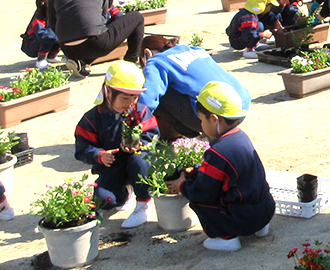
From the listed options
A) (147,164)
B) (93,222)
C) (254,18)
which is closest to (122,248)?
(93,222)

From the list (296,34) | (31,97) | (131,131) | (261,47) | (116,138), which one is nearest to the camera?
(131,131)

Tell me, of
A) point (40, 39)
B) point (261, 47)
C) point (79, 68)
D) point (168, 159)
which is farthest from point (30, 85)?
point (261, 47)

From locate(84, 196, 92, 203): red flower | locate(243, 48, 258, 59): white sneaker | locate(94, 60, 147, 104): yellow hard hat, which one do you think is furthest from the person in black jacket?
locate(84, 196, 92, 203): red flower

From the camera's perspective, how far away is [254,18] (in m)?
9.20

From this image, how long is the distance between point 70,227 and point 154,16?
8924 mm

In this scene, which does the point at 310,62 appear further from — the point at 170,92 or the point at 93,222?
the point at 93,222

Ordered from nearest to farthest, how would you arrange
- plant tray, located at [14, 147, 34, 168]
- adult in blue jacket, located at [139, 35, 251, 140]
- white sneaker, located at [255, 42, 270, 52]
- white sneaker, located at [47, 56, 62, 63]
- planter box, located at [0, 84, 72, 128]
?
adult in blue jacket, located at [139, 35, 251, 140], plant tray, located at [14, 147, 34, 168], planter box, located at [0, 84, 72, 128], white sneaker, located at [255, 42, 270, 52], white sneaker, located at [47, 56, 62, 63]

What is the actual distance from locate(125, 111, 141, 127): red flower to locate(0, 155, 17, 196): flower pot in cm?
135

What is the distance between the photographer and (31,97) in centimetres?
693

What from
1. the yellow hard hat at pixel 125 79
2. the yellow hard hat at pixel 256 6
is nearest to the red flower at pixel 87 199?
the yellow hard hat at pixel 125 79

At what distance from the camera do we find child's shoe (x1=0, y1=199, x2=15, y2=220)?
15.0ft

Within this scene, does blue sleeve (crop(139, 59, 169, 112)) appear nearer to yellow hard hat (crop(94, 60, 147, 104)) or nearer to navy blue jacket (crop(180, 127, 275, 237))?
yellow hard hat (crop(94, 60, 147, 104))

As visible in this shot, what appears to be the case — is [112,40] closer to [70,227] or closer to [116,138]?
[116,138]

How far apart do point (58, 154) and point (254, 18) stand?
14.8 ft
